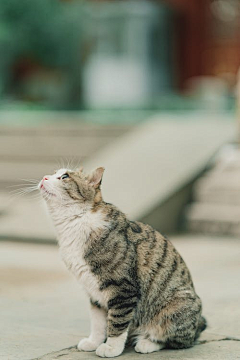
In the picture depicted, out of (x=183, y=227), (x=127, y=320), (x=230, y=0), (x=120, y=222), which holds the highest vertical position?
(x=230, y=0)

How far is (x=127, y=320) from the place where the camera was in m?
4.57

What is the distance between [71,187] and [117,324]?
0.96m

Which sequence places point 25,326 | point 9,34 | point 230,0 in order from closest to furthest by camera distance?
point 25,326
point 9,34
point 230,0

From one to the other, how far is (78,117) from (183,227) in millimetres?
6291

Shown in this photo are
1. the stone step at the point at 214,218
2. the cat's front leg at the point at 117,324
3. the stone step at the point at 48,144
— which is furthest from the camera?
the stone step at the point at 48,144

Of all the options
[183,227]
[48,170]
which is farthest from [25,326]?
[48,170]

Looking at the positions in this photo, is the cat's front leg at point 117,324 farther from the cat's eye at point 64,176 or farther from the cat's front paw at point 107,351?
the cat's eye at point 64,176

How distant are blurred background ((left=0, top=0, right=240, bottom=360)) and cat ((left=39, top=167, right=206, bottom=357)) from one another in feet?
1.81

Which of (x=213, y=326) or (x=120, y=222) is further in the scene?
(x=213, y=326)

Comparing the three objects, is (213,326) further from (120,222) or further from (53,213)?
(53,213)

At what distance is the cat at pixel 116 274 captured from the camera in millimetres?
4594

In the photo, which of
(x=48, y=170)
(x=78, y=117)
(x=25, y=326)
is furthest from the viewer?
(x=78, y=117)

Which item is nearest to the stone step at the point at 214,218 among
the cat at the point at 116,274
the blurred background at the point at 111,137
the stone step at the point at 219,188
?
the blurred background at the point at 111,137

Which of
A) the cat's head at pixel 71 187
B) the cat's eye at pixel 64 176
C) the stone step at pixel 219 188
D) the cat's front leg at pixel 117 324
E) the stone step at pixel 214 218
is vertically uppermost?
the cat's eye at pixel 64 176
